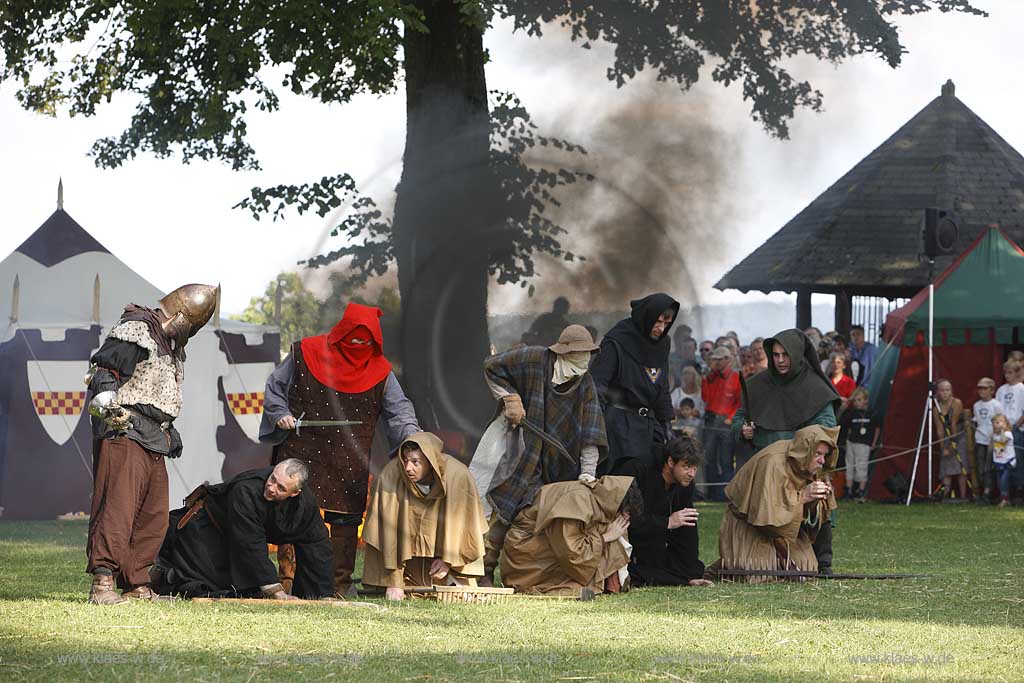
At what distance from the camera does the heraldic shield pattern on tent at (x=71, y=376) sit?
1292 centimetres

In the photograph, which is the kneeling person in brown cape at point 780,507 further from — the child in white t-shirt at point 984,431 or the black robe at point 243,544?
the child in white t-shirt at point 984,431

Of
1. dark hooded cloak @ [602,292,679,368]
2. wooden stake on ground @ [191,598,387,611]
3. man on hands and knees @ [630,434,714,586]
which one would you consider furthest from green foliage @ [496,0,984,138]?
wooden stake on ground @ [191,598,387,611]

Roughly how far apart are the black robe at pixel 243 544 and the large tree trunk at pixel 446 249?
14.3 ft

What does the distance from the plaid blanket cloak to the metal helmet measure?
1.65 m

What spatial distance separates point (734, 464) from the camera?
49.8 ft

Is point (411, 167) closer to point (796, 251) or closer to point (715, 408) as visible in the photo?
point (715, 408)

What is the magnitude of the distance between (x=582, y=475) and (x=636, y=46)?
6.32 metres

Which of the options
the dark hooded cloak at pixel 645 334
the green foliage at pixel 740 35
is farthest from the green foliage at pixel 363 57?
the dark hooded cloak at pixel 645 334

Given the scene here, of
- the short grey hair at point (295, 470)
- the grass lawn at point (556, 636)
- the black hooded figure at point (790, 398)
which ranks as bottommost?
the grass lawn at point (556, 636)

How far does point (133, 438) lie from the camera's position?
284 inches

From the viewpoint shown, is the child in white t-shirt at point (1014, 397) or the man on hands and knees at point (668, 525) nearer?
the man on hands and knees at point (668, 525)

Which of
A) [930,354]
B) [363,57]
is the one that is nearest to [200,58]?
[363,57]

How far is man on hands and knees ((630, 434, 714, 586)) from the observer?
845 centimetres

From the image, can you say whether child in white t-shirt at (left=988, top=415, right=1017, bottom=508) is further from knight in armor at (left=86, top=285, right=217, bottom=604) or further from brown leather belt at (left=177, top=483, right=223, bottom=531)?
knight in armor at (left=86, top=285, right=217, bottom=604)
